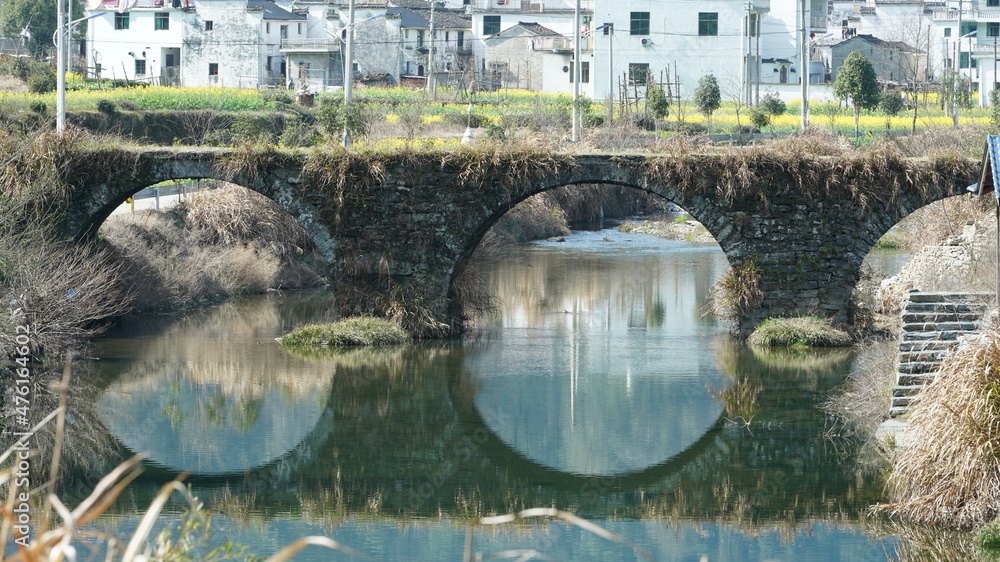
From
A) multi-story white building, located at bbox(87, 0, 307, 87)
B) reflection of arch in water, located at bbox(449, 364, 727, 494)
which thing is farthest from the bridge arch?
multi-story white building, located at bbox(87, 0, 307, 87)

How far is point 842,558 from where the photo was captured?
11.4 metres

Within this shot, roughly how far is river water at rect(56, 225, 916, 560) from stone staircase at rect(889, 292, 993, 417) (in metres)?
1.09

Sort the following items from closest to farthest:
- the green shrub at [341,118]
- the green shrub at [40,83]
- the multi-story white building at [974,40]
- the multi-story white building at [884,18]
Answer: the green shrub at [341,118], the green shrub at [40,83], the multi-story white building at [974,40], the multi-story white building at [884,18]

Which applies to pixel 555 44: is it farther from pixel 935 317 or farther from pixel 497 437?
pixel 935 317

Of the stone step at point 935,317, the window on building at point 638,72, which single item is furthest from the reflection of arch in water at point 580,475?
the window on building at point 638,72

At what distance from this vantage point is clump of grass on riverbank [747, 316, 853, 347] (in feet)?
67.5

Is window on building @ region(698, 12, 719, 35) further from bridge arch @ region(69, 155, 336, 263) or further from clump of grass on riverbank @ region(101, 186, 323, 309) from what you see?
bridge arch @ region(69, 155, 336, 263)

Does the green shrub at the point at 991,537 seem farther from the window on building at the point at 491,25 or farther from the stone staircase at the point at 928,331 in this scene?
the window on building at the point at 491,25

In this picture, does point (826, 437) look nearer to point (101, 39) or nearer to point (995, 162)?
point (995, 162)

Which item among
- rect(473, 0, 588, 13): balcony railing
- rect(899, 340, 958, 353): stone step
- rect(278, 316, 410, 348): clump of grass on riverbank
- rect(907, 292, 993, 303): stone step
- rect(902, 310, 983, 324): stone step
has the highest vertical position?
rect(473, 0, 588, 13): balcony railing

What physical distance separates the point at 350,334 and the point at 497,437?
17.6 feet

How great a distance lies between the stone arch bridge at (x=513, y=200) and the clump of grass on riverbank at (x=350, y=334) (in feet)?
1.56

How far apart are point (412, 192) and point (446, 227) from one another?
854mm

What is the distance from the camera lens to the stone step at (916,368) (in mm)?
14109
